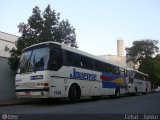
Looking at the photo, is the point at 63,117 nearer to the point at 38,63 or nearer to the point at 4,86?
the point at 38,63

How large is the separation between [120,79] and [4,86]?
10.6m

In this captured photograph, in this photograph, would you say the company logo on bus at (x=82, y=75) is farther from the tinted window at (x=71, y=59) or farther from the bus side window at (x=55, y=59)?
the bus side window at (x=55, y=59)

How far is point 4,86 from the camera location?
76.4ft

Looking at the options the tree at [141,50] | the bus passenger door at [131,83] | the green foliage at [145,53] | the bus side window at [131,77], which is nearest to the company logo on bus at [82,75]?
the bus passenger door at [131,83]

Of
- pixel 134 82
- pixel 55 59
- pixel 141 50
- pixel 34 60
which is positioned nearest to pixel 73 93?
pixel 55 59

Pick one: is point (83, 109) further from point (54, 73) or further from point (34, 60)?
point (34, 60)

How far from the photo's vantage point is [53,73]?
48.8 ft

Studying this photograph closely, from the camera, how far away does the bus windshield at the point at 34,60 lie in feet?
49.0

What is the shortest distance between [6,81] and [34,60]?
9.12 m

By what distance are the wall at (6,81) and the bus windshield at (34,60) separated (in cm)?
755

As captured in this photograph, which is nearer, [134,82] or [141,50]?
[134,82]

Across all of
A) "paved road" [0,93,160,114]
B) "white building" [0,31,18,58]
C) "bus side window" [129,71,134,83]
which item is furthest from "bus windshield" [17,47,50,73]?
"white building" [0,31,18,58]

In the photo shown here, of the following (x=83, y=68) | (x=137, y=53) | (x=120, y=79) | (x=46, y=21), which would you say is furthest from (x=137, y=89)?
(x=137, y=53)

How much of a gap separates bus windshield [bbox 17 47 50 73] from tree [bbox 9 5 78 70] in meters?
7.34
